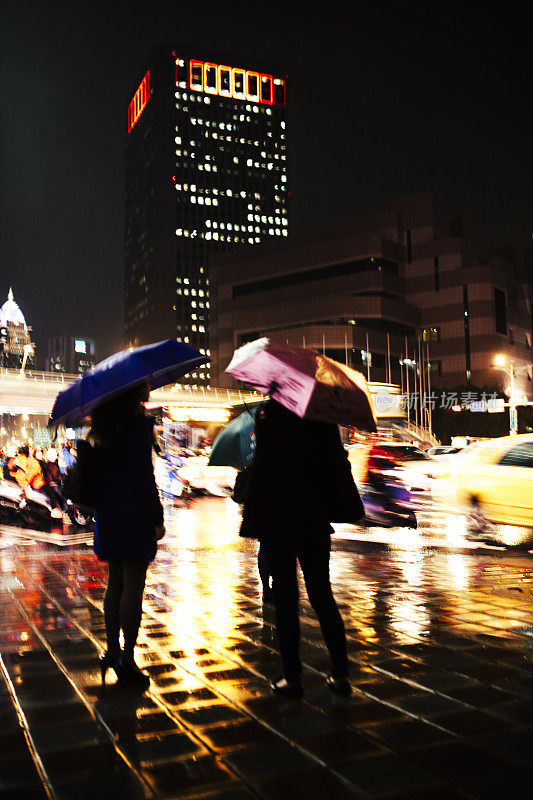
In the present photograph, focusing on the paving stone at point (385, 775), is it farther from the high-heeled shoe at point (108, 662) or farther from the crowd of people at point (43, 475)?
the crowd of people at point (43, 475)

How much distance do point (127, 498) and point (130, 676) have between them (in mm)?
998

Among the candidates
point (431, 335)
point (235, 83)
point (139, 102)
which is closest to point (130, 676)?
point (431, 335)

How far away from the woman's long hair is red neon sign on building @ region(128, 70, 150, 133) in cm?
18808

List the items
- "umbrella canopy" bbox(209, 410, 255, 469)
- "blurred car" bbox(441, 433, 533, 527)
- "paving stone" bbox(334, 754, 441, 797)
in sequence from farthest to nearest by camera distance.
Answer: "blurred car" bbox(441, 433, 533, 527) → "umbrella canopy" bbox(209, 410, 255, 469) → "paving stone" bbox(334, 754, 441, 797)

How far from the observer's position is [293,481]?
12.3 ft

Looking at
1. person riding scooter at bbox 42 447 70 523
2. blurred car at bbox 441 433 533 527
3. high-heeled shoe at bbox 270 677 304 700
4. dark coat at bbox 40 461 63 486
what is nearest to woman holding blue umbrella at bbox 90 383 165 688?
high-heeled shoe at bbox 270 677 304 700

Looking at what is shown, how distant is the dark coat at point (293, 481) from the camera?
3754mm

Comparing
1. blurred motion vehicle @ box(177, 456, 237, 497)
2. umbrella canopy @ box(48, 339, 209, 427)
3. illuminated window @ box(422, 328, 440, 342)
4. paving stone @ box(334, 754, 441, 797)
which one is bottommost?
blurred motion vehicle @ box(177, 456, 237, 497)

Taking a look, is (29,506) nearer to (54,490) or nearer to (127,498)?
(54,490)

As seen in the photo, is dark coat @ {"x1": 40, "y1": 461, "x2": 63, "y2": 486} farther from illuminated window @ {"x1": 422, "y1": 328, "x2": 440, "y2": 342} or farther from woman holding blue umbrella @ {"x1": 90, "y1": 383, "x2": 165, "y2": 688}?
illuminated window @ {"x1": 422, "y1": 328, "x2": 440, "y2": 342}

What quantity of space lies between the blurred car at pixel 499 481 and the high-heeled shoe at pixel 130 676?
25.4 feet

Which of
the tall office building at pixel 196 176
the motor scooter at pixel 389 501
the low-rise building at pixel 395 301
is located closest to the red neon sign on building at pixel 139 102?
the tall office building at pixel 196 176

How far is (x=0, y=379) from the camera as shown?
2032 inches

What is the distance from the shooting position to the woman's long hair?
421 centimetres
